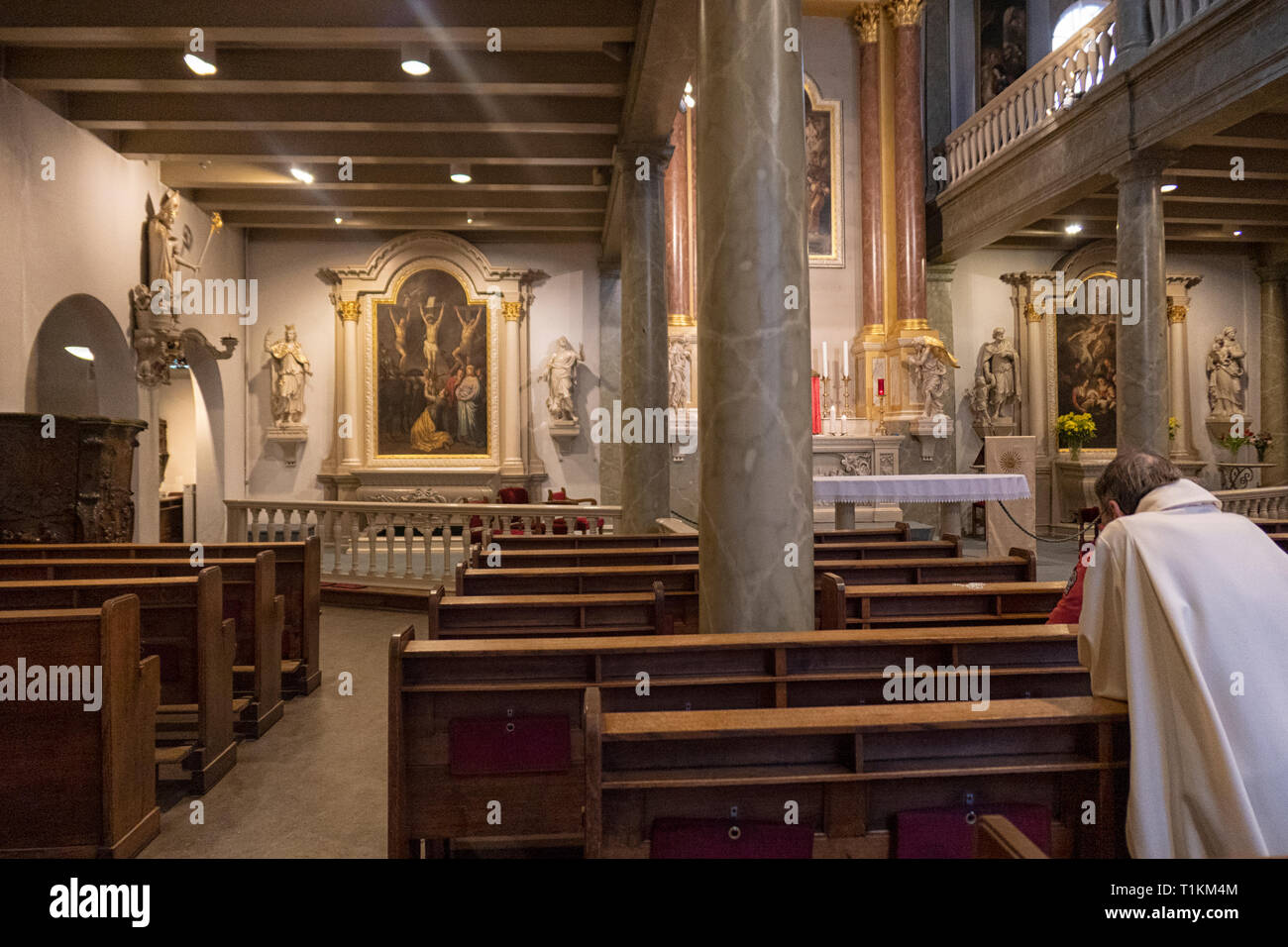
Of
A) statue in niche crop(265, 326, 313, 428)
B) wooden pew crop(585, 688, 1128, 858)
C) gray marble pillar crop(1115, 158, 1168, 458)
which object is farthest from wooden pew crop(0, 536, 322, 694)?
statue in niche crop(265, 326, 313, 428)

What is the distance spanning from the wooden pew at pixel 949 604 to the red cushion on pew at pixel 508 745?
1675mm

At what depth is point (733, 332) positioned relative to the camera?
3732 millimetres

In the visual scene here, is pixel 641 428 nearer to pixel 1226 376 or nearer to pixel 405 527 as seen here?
pixel 405 527

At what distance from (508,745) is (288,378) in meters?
12.7

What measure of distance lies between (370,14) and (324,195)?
18.2ft

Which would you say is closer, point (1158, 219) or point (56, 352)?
point (1158, 219)

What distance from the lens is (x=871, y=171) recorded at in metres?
13.9

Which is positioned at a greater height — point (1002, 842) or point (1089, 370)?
point (1089, 370)

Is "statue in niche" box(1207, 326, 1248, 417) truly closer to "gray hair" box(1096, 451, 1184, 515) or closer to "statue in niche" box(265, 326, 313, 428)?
"gray hair" box(1096, 451, 1184, 515)

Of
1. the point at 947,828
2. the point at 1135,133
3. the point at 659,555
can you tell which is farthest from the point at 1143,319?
the point at 947,828

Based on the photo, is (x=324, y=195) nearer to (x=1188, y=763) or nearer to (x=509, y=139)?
(x=509, y=139)

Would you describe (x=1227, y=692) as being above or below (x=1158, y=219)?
below
